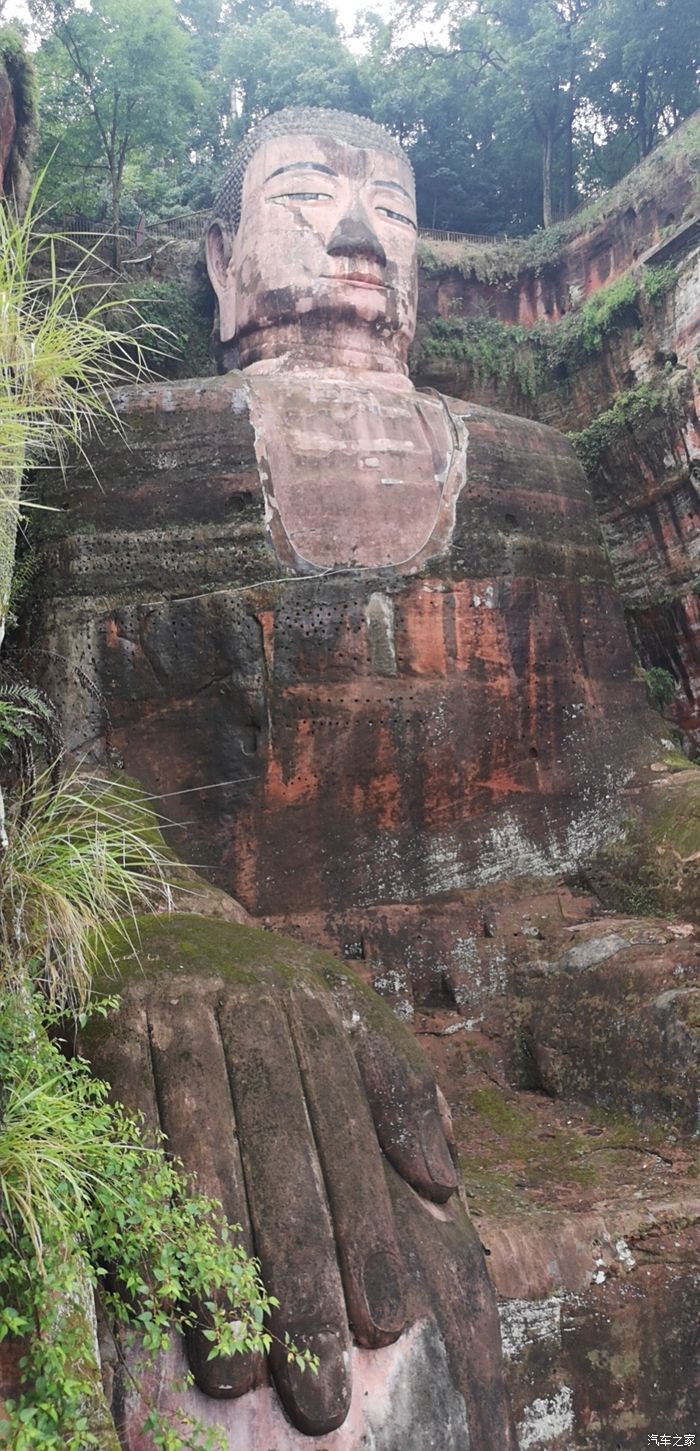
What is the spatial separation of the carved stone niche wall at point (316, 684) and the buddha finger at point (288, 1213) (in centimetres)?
347

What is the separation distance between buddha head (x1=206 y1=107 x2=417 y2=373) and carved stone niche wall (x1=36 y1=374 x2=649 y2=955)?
1.38m

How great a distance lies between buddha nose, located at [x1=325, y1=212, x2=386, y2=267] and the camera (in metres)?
11.1

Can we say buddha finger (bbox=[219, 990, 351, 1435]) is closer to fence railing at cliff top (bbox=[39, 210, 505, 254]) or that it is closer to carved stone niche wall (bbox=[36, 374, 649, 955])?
carved stone niche wall (bbox=[36, 374, 649, 955])

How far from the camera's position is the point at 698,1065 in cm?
690

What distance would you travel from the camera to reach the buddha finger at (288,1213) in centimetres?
467

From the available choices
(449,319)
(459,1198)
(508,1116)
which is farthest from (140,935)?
(449,319)

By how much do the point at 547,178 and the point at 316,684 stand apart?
54.9 ft

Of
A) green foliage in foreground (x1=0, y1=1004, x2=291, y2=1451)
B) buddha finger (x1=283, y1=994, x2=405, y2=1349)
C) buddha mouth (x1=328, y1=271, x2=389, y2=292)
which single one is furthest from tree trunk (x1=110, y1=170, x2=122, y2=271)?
green foliage in foreground (x1=0, y1=1004, x2=291, y2=1451)

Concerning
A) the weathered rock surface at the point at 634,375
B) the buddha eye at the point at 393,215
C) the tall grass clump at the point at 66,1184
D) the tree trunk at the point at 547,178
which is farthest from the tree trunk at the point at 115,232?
the tall grass clump at the point at 66,1184

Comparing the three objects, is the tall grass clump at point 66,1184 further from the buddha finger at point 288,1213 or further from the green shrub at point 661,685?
the green shrub at point 661,685

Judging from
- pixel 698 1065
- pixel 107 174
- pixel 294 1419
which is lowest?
pixel 294 1419

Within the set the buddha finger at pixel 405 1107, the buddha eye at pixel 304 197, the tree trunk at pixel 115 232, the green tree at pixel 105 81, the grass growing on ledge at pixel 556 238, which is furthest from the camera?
the green tree at pixel 105 81

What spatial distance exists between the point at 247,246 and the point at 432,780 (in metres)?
5.62

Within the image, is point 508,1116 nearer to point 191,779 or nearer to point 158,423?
point 191,779
